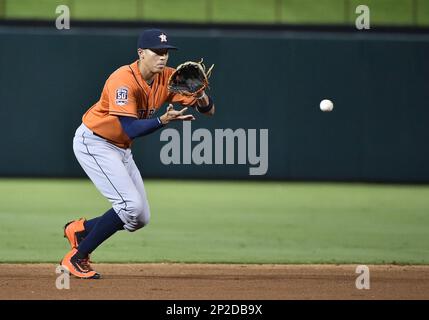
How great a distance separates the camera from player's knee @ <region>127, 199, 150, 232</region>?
717 cm

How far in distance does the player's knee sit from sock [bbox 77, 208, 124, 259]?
0.08 metres

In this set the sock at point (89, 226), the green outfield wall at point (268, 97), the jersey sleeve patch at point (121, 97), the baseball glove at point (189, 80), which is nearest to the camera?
the jersey sleeve patch at point (121, 97)

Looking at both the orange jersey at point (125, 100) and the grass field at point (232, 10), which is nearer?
the orange jersey at point (125, 100)

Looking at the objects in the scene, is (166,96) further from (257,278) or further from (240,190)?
(240,190)

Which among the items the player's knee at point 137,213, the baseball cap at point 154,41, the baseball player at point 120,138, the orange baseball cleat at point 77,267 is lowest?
the orange baseball cleat at point 77,267

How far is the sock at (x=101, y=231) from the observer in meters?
7.26

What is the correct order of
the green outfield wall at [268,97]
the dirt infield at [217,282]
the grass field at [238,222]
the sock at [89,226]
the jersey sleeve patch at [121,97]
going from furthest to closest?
1. the green outfield wall at [268,97]
2. the grass field at [238,222]
3. the sock at [89,226]
4. the jersey sleeve patch at [121,97]
5. the dirt infield at [217,282]

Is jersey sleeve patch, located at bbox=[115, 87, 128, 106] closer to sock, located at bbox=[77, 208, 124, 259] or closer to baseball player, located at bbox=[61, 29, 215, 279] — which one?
baseball player, located at bbox=[61, 29, 215, 279]

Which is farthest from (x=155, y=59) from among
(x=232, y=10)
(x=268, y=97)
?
(x=232, y=10)

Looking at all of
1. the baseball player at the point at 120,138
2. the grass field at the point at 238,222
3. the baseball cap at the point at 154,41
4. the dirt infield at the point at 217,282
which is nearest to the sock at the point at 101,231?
the baseball player at the point at 120,138

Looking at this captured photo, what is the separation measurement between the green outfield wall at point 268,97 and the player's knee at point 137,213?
873cm

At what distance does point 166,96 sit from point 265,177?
8.98m

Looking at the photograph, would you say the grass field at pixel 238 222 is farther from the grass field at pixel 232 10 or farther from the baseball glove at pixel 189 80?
the grass field at pixel 232 10

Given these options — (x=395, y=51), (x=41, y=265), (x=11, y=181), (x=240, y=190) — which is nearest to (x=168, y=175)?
(x=240, y=190)
